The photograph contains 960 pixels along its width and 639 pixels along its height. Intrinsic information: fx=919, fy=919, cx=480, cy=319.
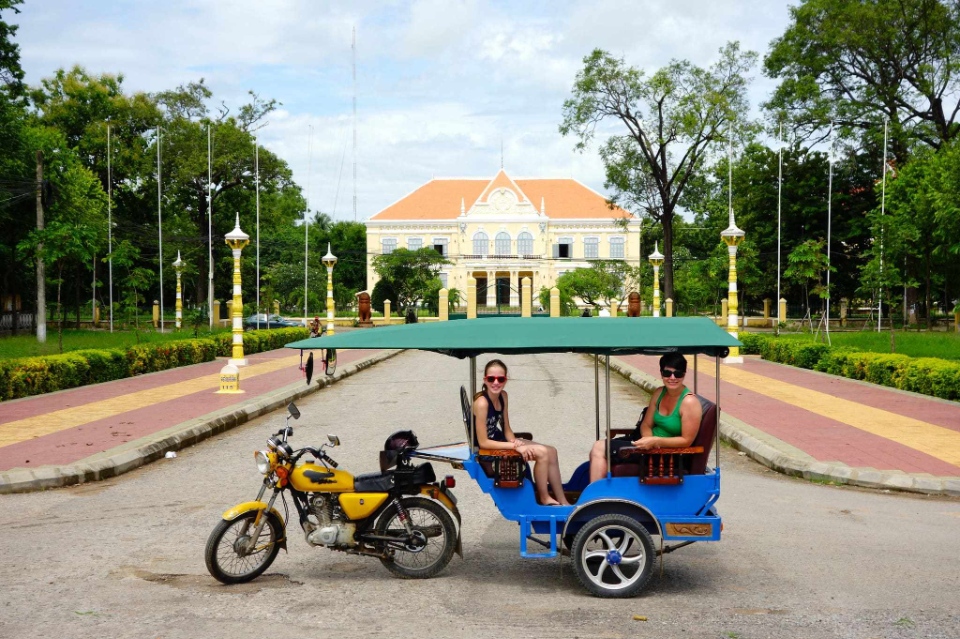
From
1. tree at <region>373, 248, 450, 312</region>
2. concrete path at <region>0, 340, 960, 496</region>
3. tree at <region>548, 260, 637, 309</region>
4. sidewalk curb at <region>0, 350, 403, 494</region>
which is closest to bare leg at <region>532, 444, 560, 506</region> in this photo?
concrete path at <region>0, 340, 960, 496</region>

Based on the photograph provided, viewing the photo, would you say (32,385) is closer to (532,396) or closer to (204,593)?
(532,396)

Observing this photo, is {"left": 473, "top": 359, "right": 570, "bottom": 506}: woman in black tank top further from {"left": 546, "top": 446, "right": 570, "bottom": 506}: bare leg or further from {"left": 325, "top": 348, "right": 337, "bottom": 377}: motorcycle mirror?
{"left": 325, "top": 348, "right": 337, "bottom": 377}: motorcycle mirror

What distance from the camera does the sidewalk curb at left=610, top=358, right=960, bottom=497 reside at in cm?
921

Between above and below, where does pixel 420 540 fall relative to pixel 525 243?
below

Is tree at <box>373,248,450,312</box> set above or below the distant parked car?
above

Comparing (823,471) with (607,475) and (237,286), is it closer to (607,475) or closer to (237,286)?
(607,475)

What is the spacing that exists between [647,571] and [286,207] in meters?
74.5

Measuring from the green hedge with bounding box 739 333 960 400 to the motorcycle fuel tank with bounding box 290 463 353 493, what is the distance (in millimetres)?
13433

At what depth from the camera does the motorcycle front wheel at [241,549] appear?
19.6 feet

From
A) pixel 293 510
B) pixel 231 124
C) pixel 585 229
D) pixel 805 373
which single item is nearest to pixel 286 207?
pixel 231 124

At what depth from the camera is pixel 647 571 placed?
5793mm

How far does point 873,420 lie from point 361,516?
10.1 metres

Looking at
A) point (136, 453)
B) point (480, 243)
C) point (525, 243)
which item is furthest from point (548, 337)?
point (480, 243)

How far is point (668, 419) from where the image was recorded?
6.28m
